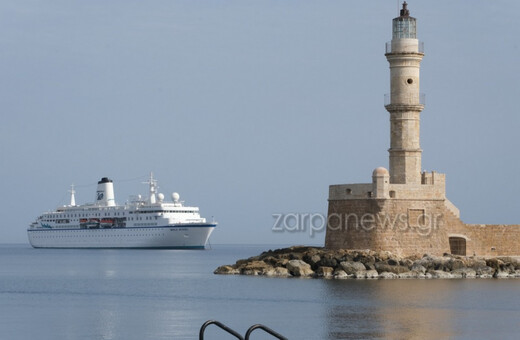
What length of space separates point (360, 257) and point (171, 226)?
40485 millimetres

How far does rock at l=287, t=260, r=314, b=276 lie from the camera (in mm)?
33906

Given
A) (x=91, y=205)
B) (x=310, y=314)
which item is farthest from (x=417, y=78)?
(x=91, y=205)

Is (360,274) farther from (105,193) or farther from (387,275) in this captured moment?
(105,193)

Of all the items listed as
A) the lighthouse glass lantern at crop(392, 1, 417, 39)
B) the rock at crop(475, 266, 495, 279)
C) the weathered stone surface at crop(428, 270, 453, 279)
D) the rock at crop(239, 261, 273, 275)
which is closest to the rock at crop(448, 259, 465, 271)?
the weathered stone surface at crop(428, 270, 453, 279)

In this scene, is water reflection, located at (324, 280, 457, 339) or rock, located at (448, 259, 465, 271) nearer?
water reflection, located at (324, 280, 457, 339)

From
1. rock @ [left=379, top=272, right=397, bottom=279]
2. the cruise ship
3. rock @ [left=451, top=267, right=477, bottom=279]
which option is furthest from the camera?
the cruise ship

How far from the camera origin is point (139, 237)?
75188mm

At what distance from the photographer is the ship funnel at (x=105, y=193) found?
265ft

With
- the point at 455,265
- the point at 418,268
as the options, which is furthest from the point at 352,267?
the point at 455,265

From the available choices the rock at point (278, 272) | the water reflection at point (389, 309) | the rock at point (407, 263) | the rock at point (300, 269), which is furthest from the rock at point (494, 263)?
the rock at point (278, 272)

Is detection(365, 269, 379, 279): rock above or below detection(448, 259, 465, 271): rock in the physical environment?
below

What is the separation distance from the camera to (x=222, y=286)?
3322 centimetres

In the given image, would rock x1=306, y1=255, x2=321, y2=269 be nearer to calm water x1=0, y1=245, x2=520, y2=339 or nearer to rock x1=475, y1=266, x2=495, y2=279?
calm water x1=0, y1=245, x2=520, y2=339

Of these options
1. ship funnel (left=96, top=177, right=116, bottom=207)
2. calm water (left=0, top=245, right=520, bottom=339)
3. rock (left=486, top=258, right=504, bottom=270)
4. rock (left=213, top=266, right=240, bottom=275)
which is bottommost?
calm water (left=0, top=245, right=520, bottom=339)
